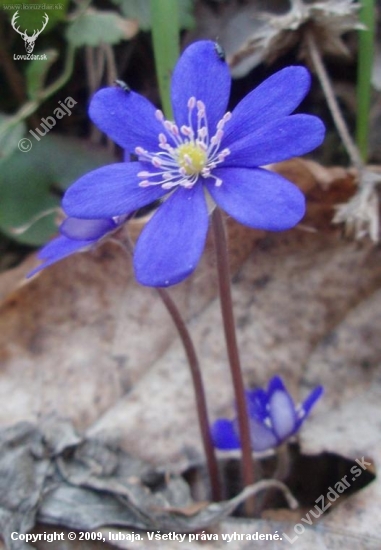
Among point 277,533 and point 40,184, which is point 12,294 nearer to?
point 40,184

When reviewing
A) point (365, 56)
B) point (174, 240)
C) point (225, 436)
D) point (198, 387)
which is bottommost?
point (225, 436)

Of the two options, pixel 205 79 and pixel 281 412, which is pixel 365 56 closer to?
pixel 205 79

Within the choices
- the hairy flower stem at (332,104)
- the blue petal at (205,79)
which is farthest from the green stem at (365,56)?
the blue petal at (205,79)

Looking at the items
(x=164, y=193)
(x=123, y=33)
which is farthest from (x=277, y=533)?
(x=123, y=33)

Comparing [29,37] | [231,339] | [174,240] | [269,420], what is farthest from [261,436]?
[29,37]

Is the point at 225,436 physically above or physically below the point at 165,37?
below

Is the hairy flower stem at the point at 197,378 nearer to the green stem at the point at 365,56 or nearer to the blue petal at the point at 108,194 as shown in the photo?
the blue petal at the point at 108,194
